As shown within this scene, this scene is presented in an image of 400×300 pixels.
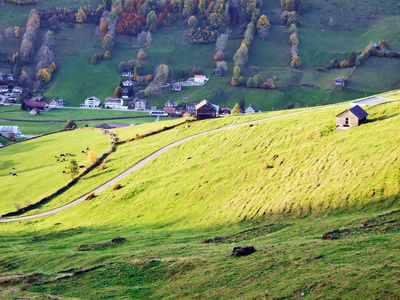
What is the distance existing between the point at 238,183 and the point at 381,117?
24.9 m

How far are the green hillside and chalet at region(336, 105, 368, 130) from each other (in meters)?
1.68

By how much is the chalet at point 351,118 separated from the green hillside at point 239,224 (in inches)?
66.3

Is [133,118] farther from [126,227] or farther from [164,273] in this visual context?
[164,273]

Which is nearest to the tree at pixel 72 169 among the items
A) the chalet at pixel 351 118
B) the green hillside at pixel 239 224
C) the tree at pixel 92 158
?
the green hillside at pixel 239 224

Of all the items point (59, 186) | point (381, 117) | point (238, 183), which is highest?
point (381, 117)

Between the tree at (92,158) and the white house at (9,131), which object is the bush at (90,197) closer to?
the tree at (92,158)

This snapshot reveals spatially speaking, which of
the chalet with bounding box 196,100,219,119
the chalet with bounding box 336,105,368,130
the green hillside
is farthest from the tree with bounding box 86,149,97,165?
the chalet with bounding box 336,105,368,130

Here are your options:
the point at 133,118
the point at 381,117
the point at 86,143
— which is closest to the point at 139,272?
the point at 381,117

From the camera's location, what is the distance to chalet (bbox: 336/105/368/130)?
73.3 meters

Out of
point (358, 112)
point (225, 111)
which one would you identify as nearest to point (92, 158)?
point (358, 112)

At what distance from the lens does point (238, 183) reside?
228 ft

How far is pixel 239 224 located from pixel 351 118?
89.9 ft

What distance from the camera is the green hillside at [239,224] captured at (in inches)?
1519

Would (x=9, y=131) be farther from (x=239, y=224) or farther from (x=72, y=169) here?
(x=239, y=224)
